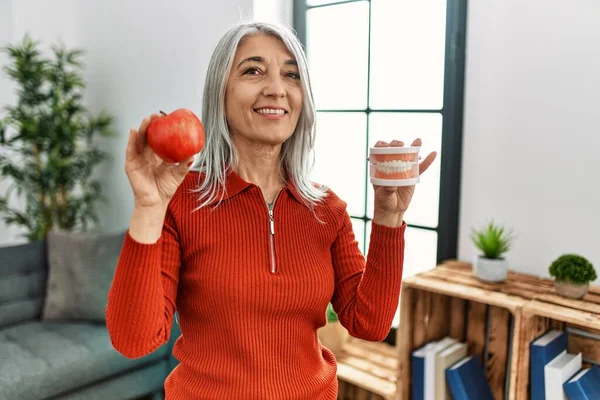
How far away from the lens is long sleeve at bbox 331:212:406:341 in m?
1.05

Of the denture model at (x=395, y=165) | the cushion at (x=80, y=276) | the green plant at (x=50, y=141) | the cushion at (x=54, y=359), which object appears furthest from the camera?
the green plant at (x=50, y=141)

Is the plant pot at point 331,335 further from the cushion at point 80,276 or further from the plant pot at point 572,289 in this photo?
the cushion at point 80,276

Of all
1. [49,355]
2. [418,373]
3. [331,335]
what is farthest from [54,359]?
[418,373]

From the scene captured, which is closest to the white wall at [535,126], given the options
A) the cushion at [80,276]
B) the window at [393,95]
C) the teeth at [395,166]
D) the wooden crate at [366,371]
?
the window at [393,95]

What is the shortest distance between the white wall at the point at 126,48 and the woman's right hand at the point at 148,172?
5.77 ft

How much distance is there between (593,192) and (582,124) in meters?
0.21

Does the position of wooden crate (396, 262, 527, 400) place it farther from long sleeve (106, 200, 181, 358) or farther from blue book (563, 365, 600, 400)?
long sleeve (106, 200, 181, 358)

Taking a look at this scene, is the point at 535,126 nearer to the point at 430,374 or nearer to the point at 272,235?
the point at 430,374

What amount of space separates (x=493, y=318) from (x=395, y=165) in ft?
3.58

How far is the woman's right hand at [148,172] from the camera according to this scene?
2.64 ft

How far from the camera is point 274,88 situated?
3.29 feet

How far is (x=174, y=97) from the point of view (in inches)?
113

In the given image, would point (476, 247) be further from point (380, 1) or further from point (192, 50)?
point (192, 50)

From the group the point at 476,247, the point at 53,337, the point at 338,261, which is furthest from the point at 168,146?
the point at 53,337
